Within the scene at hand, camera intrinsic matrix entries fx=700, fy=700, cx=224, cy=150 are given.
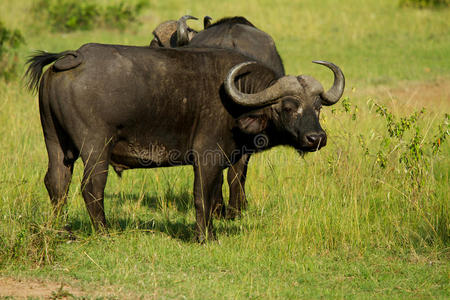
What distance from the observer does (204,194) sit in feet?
19.9

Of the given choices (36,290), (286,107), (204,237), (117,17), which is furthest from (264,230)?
(117,17)

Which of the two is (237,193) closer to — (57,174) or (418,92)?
(57,174)

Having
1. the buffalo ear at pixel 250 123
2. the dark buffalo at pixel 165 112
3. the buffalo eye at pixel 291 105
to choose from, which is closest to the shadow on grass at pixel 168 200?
the dark buffalo at pixel 165 112

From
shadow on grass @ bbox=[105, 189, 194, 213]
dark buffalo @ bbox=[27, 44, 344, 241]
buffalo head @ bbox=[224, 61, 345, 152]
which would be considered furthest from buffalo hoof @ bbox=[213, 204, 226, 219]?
buffalo head @ bbox=[224, 61, 345, 152]

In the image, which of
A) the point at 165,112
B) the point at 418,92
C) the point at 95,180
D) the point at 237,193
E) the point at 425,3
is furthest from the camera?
the point at 425,3

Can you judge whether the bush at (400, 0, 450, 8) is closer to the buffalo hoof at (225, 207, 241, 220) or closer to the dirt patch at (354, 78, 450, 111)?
the dirt patch at (354, 78, 450, 111)

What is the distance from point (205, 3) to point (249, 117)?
14.5 m

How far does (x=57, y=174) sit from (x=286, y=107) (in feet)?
6.58

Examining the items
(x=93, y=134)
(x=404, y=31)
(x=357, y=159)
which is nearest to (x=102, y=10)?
(x=404, y=31)

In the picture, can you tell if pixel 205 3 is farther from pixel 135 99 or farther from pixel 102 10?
pixel 135 99

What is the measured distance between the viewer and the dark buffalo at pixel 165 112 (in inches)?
217

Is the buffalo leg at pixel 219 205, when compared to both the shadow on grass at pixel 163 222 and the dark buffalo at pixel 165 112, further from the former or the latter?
the dark buffalo at pixel 165 112

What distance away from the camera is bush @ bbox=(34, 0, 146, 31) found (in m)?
17.2

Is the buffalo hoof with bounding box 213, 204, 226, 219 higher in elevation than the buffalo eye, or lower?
lower
